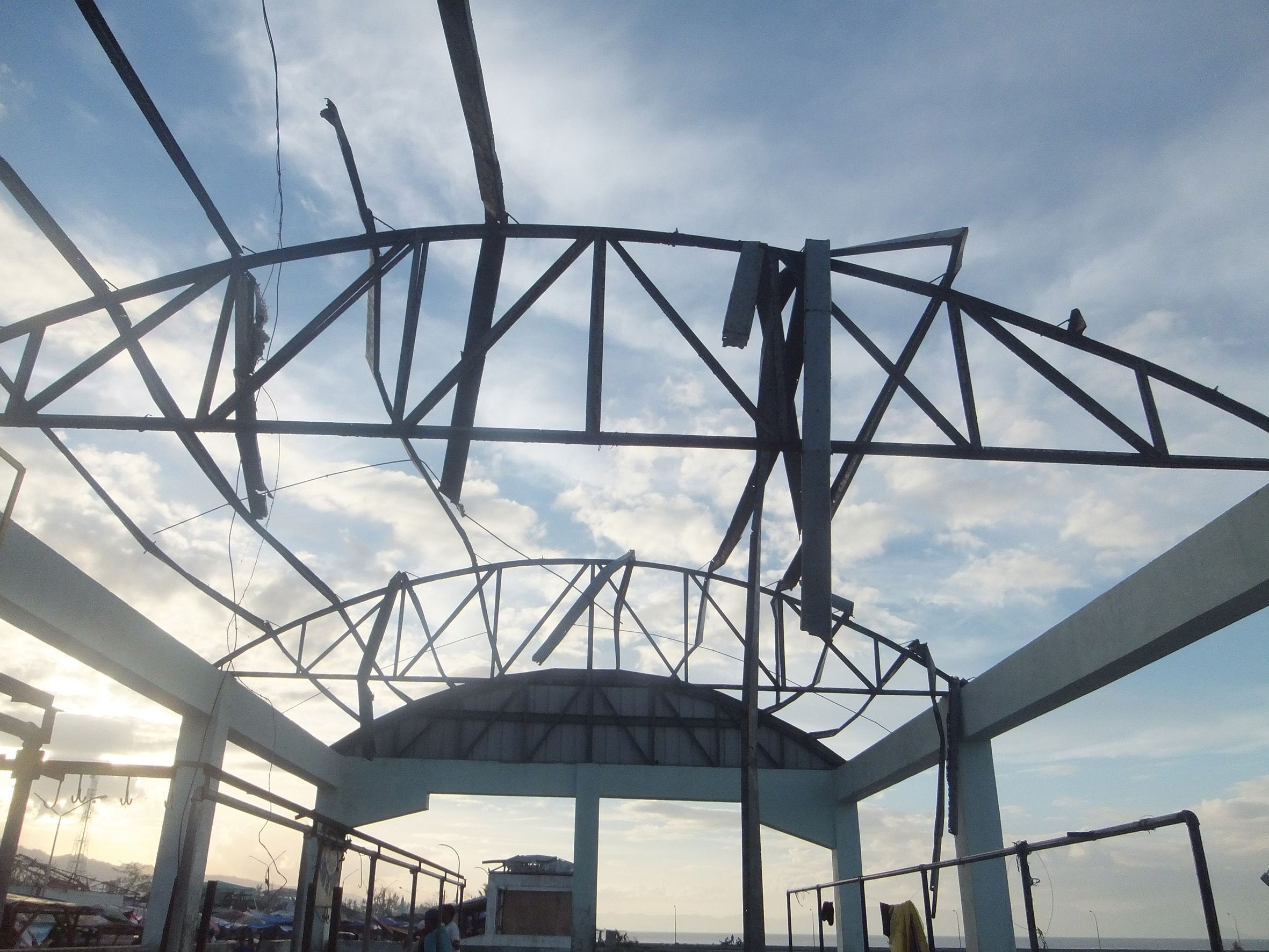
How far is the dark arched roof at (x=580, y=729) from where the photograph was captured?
23406mm

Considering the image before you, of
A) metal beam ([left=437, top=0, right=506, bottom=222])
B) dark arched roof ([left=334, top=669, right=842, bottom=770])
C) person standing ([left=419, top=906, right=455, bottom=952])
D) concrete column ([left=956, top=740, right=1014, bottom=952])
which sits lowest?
person standing ([left=419, top=906, right=455, bottom=952])

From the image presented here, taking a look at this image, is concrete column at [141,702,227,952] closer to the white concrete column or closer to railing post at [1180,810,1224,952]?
the white concrete column

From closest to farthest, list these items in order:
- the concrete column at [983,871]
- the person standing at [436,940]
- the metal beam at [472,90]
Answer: the metal beam at [472,90] < the person standing at [436,940] < the concrete column at [983,871]

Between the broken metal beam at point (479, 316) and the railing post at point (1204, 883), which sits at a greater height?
the broken metal beam at point (479, 316)

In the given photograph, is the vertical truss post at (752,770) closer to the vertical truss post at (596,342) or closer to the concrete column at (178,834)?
the vertical truss post at (596,342)

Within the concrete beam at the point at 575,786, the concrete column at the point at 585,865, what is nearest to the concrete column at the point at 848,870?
the concrete beam at the point at 575,786

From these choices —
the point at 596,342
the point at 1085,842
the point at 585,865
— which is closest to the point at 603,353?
the point at 596,342

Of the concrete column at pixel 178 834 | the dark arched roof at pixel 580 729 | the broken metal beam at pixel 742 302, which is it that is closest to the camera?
the broken metal beam at pixel 742 302

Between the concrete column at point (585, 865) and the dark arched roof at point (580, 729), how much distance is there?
92 cm

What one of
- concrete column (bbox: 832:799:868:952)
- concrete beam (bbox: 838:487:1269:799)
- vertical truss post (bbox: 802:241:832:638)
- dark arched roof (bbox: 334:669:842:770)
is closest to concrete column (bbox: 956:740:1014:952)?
concrete beam (bbox: 838:487:1269:799)

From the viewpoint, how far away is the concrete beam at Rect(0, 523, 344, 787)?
32.1 feet

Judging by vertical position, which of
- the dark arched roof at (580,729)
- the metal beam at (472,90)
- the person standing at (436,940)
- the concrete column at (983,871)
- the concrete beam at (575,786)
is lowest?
the person standing at (436,940)

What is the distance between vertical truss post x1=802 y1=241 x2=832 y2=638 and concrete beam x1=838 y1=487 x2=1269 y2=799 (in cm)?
403

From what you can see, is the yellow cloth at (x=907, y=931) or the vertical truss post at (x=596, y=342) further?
the yellow cloth at (x=907, y=931)
